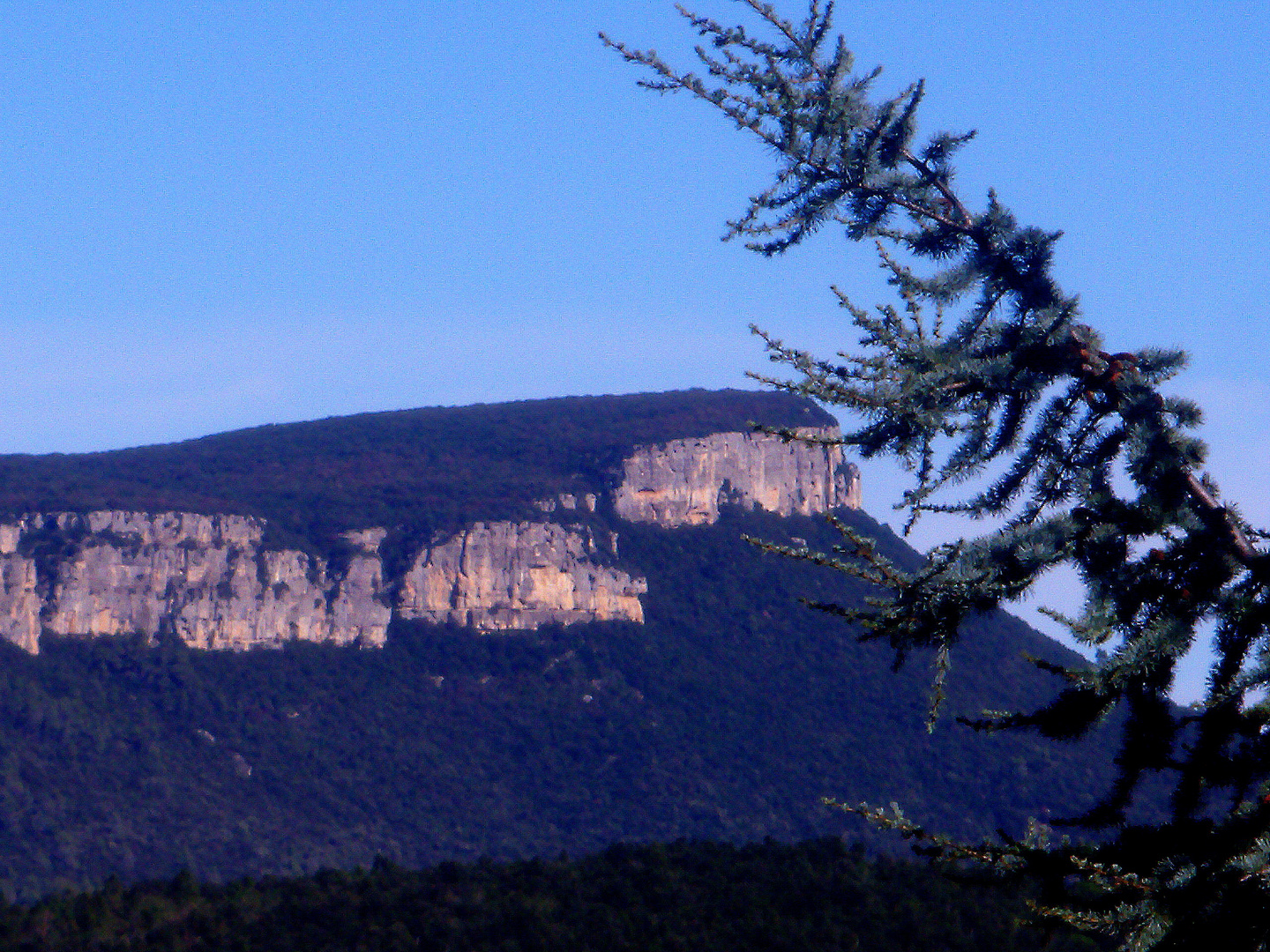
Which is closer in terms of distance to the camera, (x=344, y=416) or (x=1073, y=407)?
(x=1073, y=407)

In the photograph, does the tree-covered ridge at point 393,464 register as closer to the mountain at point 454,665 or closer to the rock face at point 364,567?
the mountain at point 454,665

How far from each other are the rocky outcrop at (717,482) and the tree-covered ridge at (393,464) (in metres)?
1.56

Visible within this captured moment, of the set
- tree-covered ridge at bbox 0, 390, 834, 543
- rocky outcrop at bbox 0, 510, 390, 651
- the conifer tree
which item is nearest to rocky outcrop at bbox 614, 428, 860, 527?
tree-covered ridge at bbox 0, 390, 834, 543

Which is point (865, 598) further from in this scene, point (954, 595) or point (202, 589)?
point (202, 589)

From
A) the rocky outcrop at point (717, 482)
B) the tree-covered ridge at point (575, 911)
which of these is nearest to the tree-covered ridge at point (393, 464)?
the rocky outcrop at point (717, 482)

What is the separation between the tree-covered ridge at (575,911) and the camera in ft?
70.5

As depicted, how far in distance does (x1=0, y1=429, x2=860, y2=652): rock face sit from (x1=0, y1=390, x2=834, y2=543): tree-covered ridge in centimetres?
183

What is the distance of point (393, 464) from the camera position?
101 metres

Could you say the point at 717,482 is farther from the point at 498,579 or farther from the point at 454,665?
the point at 454,665

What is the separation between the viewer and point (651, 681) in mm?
87125

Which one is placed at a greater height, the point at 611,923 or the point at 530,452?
the point at 530,452

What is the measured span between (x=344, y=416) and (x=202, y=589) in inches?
1361

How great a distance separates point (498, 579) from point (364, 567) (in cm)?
898

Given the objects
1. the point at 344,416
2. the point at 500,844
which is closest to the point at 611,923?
the point at 500,844
